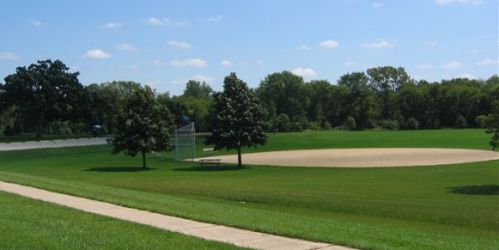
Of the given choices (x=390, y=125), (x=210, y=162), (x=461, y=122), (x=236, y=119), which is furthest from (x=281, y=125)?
(x=236, y=119)

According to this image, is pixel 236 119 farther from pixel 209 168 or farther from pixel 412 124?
pixel 412 124

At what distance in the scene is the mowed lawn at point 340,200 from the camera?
10867mm

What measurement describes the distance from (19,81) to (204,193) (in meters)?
74.1

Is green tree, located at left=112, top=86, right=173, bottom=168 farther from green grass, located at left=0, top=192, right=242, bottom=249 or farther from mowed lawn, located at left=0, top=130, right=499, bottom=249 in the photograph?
green grass, located at left=0, top=192, right=242, bottom=249

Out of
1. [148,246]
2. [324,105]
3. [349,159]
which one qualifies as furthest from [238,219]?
[324,105]

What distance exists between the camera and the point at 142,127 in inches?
1651

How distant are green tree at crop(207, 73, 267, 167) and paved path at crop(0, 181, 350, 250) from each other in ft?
86.7

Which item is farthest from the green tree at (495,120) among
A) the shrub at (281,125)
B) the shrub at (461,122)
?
the shrub at (461,122)

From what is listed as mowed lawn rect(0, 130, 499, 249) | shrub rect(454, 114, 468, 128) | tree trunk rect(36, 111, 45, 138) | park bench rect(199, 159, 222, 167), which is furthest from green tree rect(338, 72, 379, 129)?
mowed lawn rect(0, 130, 499, 249)

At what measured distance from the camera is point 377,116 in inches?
5468

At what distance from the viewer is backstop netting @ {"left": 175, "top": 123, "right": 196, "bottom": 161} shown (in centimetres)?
4997

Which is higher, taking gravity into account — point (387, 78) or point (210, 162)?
point (387, 78)

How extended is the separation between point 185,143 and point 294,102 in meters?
104

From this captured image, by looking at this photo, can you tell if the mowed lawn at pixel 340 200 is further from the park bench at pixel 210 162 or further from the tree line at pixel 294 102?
the tree line at pixel 294 102
